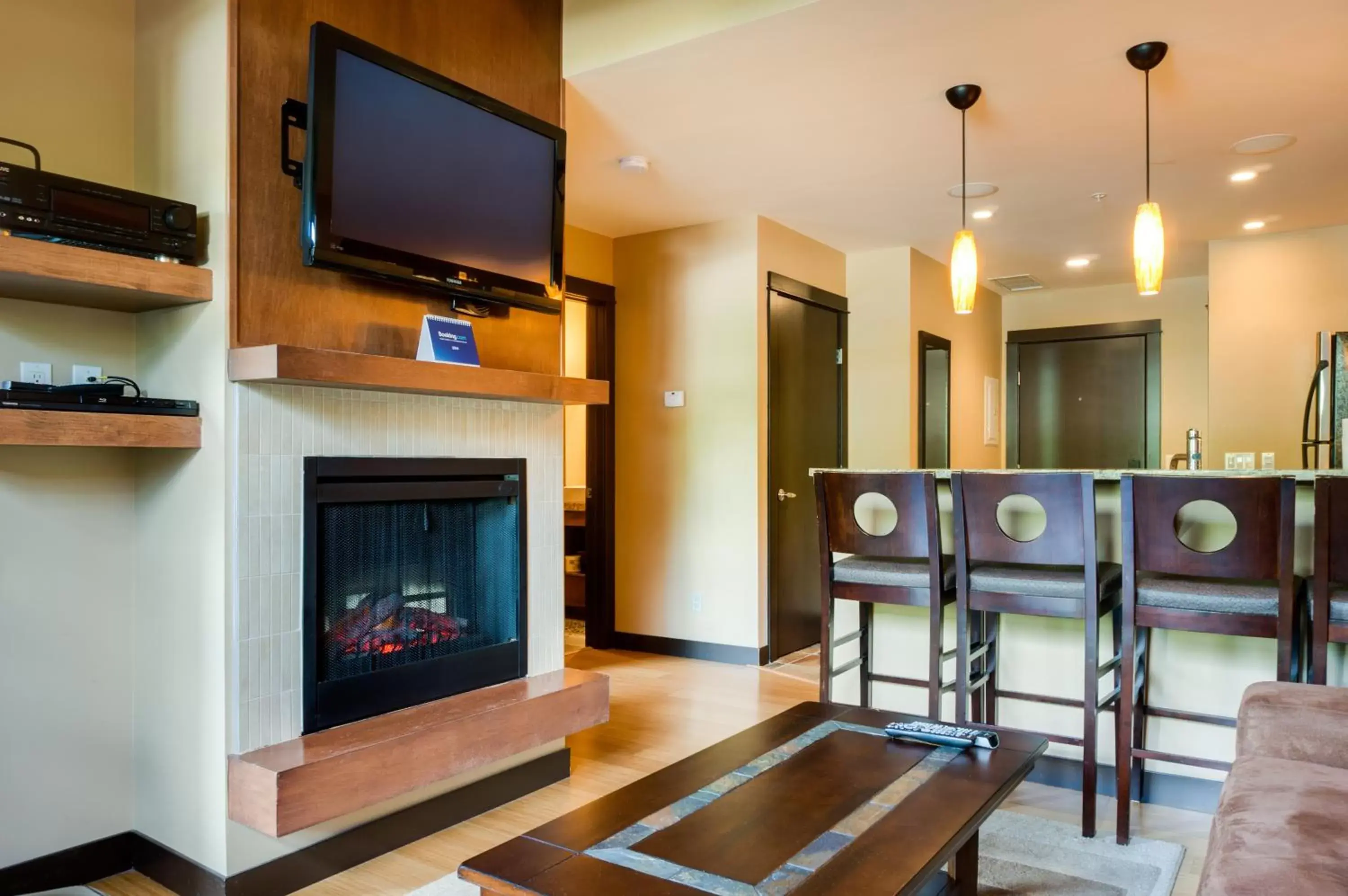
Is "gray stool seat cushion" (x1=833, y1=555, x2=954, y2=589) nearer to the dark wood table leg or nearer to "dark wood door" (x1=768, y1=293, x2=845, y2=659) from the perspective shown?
the dark wood table leg

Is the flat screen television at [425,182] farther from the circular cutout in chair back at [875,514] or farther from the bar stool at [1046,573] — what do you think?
the bar stool at [1046,573]

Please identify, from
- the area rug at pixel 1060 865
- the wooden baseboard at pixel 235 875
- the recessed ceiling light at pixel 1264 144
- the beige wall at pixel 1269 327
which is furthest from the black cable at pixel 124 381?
the beige wall at pixel 1269 327

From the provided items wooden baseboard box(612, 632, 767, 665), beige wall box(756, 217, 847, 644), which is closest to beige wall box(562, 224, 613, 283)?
beige wall box(756, 217, 847, 644)

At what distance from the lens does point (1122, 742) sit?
2.55 m

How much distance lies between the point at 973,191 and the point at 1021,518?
2.11 m

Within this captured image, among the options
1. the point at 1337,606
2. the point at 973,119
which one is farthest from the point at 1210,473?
the point at 973,119

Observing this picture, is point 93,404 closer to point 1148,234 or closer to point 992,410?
point 1148,234

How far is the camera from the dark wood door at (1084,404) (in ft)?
23.1

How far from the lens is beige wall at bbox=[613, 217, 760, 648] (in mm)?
4945

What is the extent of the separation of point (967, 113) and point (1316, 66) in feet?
3.70

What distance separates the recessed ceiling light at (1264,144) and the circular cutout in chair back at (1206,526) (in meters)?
1.92

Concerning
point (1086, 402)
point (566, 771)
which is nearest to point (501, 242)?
point (566, 771)

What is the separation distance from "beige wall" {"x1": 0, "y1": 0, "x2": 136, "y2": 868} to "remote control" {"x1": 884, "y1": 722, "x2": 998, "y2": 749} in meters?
1.96

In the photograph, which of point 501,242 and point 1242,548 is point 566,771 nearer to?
point 501,242
